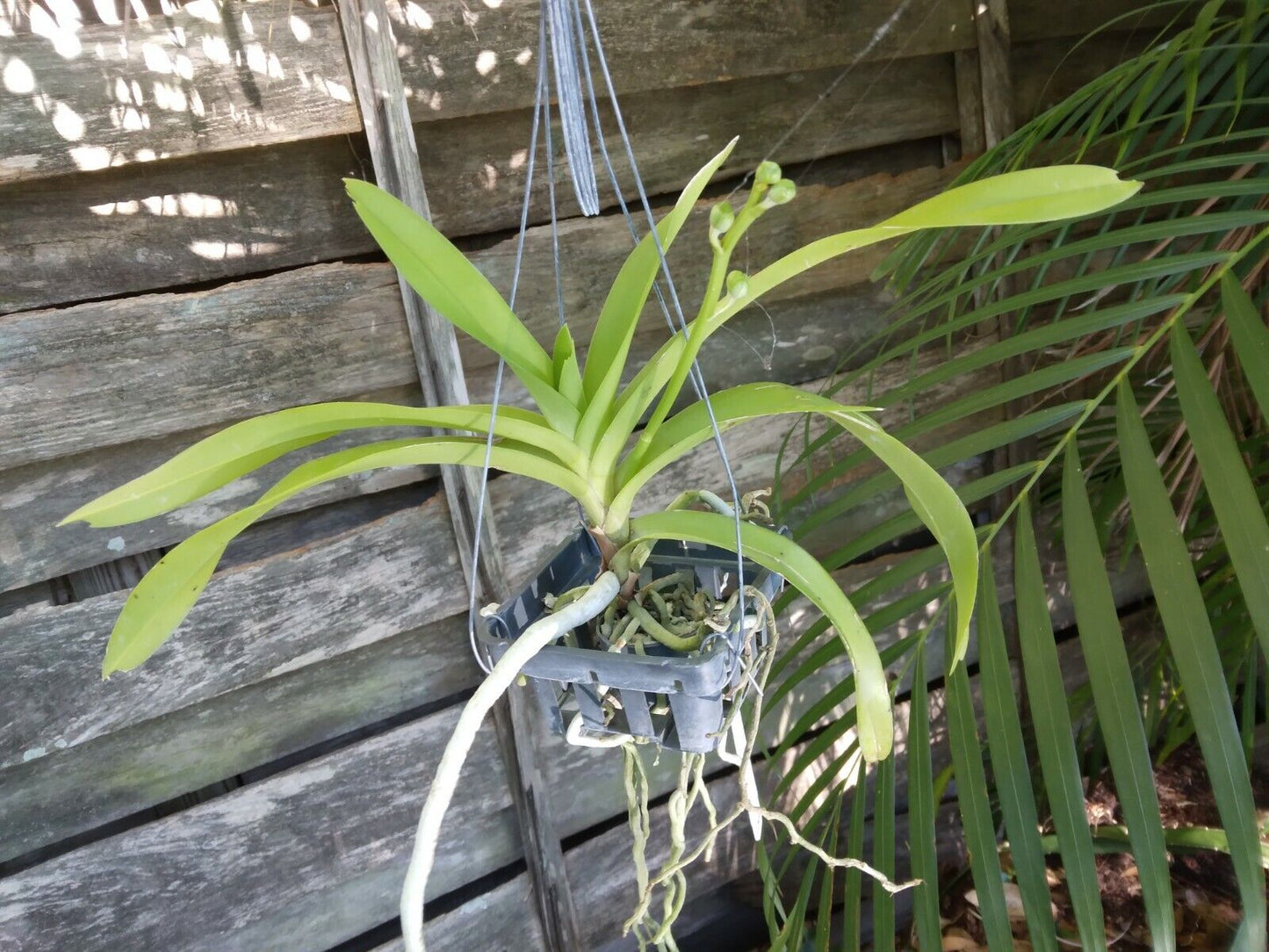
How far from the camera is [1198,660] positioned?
573 millimetres

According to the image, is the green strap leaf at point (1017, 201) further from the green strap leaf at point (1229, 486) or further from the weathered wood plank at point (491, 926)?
the weathered wood plank at point (491, 926)

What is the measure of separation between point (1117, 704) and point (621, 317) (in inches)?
17.9

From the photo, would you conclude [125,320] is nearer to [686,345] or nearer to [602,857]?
[686,345]

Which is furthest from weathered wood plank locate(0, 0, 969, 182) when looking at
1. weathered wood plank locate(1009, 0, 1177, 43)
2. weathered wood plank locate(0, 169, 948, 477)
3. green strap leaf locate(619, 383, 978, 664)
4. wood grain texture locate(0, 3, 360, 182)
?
green strap leaf locate(619, 383, 978, 664)

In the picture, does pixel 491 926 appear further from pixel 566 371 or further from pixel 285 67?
pixel 285 67

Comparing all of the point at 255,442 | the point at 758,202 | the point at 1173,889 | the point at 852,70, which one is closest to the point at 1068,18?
the point at 852,70

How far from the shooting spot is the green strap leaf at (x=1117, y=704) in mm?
574

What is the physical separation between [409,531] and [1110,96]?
2.87 ft

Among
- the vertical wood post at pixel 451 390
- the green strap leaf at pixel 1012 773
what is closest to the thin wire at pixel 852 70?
the vertical wood post at pixel 451 390

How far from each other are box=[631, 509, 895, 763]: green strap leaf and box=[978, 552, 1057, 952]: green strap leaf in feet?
0.59

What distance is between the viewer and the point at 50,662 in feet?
2.85

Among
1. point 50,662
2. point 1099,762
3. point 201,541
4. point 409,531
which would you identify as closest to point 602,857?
point 409,531

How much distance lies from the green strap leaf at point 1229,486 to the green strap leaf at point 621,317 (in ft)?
1.28

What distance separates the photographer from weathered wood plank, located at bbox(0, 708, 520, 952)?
94cm
